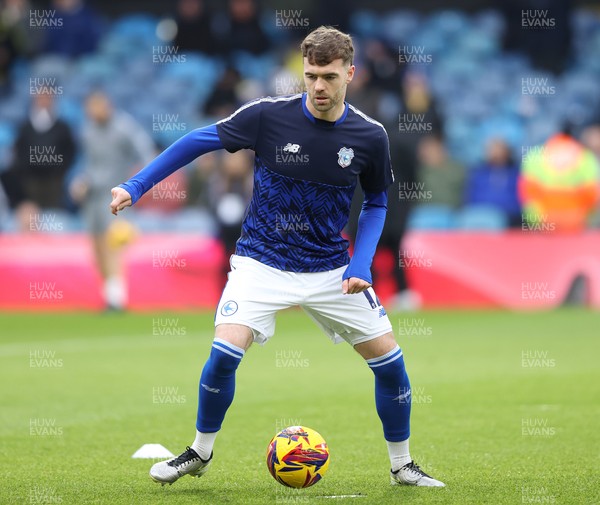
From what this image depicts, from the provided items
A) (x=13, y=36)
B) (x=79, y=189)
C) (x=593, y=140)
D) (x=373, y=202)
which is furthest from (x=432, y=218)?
(x=373, y=202)

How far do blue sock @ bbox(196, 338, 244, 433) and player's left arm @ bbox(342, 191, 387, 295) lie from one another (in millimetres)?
665

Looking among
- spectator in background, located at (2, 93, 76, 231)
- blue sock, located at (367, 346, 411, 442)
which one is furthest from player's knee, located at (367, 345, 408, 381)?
spectator in background, located at (2, 93, 76, 231)

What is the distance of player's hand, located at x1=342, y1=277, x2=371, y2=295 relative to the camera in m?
6.27

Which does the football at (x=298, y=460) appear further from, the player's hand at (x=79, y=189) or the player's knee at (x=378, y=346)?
the player's hand at (x=79, y=189)

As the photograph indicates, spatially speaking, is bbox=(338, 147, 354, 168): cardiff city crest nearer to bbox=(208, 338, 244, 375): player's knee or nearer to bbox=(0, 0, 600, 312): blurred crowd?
bbox=(208, 338, 244, 375): player's knee

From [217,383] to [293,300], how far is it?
58cm

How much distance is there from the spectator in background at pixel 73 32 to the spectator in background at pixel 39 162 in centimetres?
481

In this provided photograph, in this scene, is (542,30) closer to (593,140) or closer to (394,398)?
(593,140)

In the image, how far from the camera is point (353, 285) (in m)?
6.27

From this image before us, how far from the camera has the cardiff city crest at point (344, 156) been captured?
21.2 ft

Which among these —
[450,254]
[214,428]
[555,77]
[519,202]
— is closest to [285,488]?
[214,428]

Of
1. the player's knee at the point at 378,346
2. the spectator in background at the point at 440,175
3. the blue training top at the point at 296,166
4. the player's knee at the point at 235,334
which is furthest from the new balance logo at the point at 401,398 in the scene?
the spectator in background at the point at 440,175

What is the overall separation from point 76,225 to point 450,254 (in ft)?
21.9

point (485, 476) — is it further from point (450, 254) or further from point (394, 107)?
point (394, 107)
